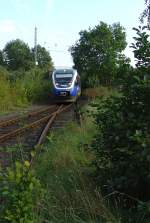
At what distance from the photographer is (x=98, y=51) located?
5338cm

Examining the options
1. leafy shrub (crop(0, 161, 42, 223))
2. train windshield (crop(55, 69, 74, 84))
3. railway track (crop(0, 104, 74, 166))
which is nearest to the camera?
leafy shrub (crop(0, 161, 42, 223))

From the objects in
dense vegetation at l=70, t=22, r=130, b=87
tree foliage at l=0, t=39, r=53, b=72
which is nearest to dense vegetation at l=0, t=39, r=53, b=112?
dense vegetation at l=70, t=22, r=130, b=87

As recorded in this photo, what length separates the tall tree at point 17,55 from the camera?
104m

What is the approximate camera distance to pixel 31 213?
18.1 ft

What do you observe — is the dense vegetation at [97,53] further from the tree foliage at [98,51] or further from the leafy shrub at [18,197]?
the leafy shrub at [18,197]

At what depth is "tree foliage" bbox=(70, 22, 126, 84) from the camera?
52438mm

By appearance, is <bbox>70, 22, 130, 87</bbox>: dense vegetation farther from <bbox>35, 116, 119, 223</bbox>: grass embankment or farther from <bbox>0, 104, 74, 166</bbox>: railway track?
<bbox>35, 116, 119, 223</bbox>: grass embankment

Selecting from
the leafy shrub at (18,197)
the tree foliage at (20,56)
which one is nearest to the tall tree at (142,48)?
the leafy shrub at (18,197)

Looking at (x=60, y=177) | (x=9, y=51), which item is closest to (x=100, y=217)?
(x=60, y=177)

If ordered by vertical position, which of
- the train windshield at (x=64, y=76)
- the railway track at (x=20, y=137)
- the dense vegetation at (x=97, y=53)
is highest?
the dense vegetation at (x=97, y=53)

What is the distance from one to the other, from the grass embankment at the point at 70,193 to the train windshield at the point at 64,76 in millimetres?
30238

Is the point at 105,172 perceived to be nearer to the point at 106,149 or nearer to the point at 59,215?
the point at 106,149

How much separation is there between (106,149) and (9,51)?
105m

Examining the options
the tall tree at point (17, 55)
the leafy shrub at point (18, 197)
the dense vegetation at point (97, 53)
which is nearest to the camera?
the leafy shrub at point (18, 197)
